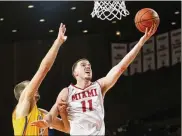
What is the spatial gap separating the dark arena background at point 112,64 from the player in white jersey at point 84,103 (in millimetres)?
6246

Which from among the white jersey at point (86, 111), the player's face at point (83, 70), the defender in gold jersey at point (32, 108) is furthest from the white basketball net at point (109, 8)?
the defender in gold jersey at point (32, 108)

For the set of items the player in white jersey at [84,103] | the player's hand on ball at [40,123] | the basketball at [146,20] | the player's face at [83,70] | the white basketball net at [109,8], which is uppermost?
the white basketball net at [109,8]

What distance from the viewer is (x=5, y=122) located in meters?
10.6

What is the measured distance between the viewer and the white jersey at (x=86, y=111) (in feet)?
13.0

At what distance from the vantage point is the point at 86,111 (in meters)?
4.01

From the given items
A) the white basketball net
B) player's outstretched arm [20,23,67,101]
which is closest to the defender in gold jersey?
player's outstretched arm [20,23,67,101]

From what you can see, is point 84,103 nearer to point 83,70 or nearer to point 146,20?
point 83,70

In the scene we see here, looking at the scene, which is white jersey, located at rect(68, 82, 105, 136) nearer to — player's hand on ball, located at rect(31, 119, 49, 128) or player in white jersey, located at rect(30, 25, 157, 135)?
player in white jersey, located at rect(30, 25, 157, 135)

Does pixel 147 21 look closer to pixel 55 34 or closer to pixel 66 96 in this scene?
pixel 66 96

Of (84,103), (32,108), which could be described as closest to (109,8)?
(84,103)

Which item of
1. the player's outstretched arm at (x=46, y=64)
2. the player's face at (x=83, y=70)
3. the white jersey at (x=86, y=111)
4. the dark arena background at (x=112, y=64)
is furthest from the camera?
the dark arena background at (x=112, y=64)

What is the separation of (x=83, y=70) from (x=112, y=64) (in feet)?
22.4

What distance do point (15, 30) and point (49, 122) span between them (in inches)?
272

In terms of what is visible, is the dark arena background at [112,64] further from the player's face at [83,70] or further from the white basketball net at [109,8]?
the player's face at [83,70]
